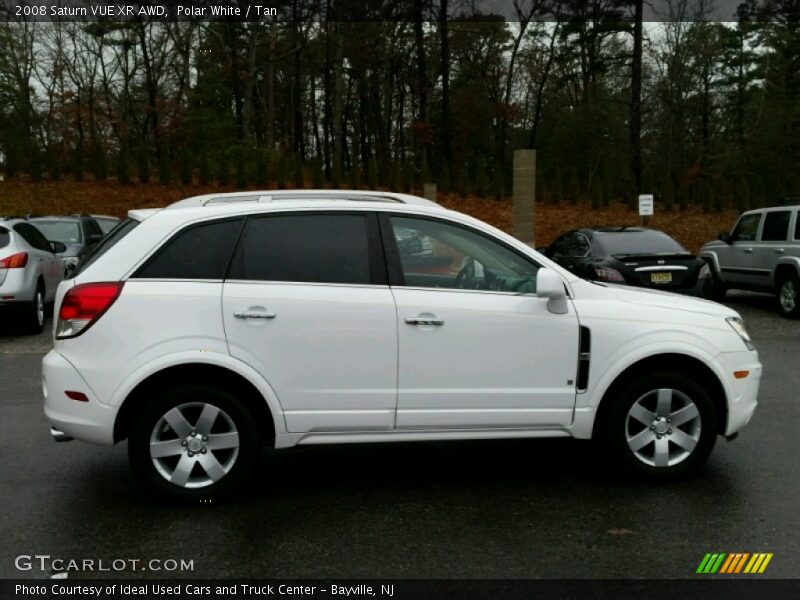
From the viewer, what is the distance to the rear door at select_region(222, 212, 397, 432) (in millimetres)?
4910

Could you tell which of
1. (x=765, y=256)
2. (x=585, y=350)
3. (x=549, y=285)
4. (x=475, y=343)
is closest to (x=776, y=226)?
(x=765, y=256)

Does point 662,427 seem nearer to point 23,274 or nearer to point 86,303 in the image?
point 86,303

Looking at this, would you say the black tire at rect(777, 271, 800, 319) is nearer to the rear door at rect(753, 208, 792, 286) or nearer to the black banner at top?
the rear door at rect(753, 208, 792, 286)

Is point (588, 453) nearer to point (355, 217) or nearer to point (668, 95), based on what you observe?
point (355, 217)

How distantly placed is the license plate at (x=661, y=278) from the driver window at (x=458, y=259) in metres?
7.46

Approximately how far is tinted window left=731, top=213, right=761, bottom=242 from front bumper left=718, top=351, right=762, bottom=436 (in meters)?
10.4

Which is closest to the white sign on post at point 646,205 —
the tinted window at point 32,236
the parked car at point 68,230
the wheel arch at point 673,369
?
the parked car at point 68,230

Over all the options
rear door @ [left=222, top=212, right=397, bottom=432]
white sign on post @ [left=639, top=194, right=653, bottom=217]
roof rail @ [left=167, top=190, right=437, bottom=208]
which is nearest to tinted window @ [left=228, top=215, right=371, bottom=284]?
rear door @ [left=222, top=212, right=397, bottom=432]

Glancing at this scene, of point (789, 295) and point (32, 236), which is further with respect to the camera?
point (789, 295)

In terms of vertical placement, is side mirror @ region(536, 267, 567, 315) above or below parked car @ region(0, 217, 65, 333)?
above

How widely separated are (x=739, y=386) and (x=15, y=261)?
9956 mm

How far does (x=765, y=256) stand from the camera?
14.6 metres

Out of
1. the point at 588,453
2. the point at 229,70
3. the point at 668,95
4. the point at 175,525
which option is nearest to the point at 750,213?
the point at 588,453

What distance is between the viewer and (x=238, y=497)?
5.03m
